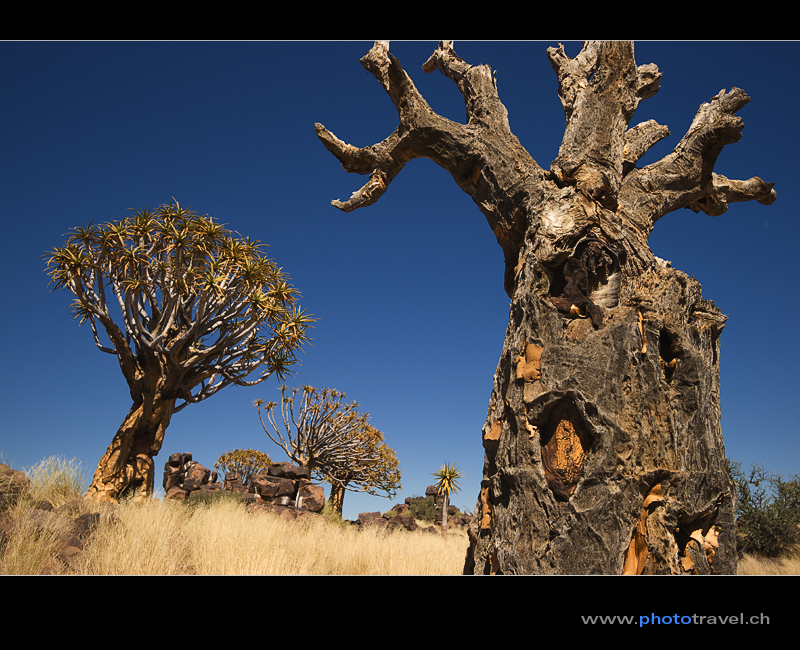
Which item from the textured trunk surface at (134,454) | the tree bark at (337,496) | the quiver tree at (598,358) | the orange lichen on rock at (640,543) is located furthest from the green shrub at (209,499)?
the orange lichen on rock at (640,543)

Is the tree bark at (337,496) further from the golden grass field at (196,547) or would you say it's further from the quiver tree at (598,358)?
the quiver tree at (598,358)

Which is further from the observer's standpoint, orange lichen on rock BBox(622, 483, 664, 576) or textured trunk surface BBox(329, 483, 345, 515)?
textured trunk surface BBox(329, 483, 345, 515)

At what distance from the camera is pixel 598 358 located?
11.1ft

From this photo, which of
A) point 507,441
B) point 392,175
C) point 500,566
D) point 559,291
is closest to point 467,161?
point 392,175

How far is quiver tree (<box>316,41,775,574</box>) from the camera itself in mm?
3150

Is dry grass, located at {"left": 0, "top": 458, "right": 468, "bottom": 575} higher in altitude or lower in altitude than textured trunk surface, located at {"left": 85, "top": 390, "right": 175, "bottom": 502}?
lower

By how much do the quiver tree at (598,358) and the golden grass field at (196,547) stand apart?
4.29 meters

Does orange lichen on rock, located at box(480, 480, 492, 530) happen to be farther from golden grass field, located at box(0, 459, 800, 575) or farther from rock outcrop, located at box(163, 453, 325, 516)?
rock outcrop, located at box(163, 453, 325, 516)

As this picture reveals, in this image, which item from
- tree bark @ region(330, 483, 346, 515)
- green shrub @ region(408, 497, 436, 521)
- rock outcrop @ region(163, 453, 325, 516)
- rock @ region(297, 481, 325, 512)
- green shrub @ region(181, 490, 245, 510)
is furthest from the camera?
green shrub @ region(408, 497, 436, 521)

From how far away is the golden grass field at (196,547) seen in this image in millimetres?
5535

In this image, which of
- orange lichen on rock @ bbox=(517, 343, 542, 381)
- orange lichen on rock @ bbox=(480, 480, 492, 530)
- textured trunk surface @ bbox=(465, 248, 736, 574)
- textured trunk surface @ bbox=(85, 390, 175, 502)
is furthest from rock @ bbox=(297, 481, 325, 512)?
orange lichen on rock @ bbox=(517, 343, 542, 381)

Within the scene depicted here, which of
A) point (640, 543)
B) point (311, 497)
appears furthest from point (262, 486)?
point (640, 543)

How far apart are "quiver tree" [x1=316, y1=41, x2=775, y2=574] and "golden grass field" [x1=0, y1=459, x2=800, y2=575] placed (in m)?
4.29

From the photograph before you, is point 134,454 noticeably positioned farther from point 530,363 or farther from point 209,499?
point 530,363
